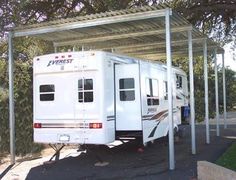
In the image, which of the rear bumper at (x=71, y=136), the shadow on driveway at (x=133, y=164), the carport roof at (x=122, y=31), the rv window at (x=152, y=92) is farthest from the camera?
the rv window at (x=152, y=92)

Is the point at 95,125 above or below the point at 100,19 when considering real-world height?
below

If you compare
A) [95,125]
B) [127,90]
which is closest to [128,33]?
[127,90]

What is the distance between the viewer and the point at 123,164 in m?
12.7

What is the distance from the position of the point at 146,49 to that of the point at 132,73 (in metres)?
6.69

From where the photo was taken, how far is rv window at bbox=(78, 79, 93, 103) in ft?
39.7

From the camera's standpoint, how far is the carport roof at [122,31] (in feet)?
40.5

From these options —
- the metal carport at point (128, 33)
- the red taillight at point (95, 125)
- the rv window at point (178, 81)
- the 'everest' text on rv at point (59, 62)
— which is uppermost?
the metal carport at point (128, 33)

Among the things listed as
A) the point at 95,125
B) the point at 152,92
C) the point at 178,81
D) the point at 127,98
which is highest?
the point at 178,81

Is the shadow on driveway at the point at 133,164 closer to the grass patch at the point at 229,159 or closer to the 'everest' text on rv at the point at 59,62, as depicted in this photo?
the grass patch at the point at 229,159

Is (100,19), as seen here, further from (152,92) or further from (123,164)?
(123,164)

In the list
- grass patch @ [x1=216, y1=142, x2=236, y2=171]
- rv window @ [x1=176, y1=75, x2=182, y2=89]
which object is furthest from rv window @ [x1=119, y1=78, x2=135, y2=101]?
rv window @ [x1=176, y1=75, x2=182, y2=89]

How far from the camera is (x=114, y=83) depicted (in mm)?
12703

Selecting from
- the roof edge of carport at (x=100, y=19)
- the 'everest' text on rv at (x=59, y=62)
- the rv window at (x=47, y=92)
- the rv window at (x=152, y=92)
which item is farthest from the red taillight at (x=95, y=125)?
the roof edge of carport at (x=100, y=19)

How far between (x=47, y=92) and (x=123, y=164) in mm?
2852
